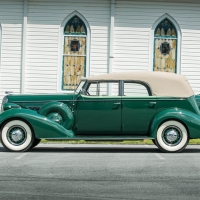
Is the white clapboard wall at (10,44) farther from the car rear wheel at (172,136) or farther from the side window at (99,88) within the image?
the car rear wheel at (172,136)

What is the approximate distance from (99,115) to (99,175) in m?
4.41

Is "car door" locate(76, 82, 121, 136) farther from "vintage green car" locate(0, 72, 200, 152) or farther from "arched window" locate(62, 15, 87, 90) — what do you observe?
"arched window" locate(62, 15, 87, 90)

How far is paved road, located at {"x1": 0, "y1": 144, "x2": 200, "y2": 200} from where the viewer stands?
7398 mm

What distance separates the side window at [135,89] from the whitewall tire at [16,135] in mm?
2485

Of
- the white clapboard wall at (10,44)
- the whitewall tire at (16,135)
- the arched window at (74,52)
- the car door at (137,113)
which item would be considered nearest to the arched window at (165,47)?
the arched window at (74,52)

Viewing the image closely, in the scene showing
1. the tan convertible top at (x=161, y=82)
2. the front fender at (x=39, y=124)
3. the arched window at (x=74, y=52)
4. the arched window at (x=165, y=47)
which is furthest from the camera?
the arched window at (x=165, y=47)

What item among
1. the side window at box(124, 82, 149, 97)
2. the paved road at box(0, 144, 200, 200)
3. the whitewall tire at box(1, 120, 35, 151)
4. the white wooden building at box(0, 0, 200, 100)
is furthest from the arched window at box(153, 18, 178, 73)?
the whitewall tire at box(1, 120, 35, 151)

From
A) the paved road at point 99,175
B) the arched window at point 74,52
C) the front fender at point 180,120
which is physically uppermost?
the arched window at point 74,52

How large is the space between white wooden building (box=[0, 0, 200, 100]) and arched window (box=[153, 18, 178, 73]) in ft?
0.16

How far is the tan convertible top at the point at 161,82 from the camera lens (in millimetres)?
13703

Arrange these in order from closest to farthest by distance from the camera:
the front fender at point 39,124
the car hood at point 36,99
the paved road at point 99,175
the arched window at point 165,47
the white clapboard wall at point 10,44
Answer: the paved road at point 99,175
the front fender at point 39,124
the car hood at point 36,99
the white clapboard wall at point 10,44
the arched window at point 165,47

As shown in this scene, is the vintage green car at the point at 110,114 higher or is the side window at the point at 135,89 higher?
the side window at the point at 135,89

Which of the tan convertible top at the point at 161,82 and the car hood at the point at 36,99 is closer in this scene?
the car hood at the point at 36,99

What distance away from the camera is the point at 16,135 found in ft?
43.2
